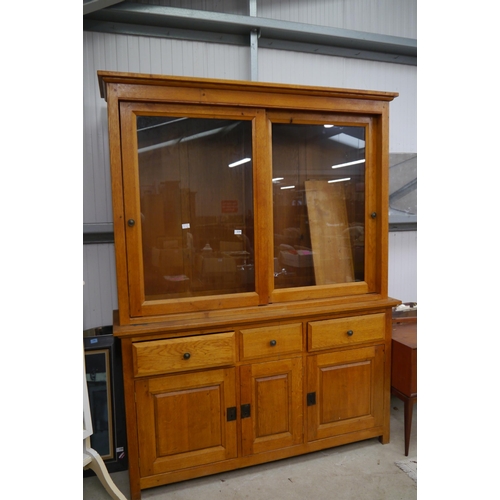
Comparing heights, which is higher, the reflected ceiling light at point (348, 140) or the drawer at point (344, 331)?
the reflected ceiling light at point (348, 140)

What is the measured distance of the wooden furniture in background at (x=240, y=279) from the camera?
1.74 m

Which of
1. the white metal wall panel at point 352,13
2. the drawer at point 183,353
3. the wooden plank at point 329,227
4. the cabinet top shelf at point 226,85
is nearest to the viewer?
the cabinet top shelf at point 226,85

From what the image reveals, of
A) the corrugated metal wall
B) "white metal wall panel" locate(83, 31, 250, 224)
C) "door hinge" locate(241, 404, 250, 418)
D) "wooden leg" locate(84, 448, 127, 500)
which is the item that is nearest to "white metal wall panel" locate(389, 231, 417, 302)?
the corrugated metal wall

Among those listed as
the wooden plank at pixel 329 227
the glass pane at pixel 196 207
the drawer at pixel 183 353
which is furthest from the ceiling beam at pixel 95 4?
the drawer at pixel 183 353

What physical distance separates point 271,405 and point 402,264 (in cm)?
164

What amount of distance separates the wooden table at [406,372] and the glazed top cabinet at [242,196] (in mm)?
347

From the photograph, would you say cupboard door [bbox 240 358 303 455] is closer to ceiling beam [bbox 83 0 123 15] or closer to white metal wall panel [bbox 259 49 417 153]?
white metal wall panel [bbox 259 49 417 153]

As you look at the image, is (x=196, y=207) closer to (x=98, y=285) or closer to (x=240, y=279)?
(x=240, y=279)

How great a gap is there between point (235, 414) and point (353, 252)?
1131 mm

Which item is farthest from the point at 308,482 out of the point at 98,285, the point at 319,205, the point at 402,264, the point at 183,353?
the point at 402,264

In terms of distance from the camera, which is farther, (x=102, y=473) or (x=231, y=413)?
(x=231, y=413)

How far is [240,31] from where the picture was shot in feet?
7.68

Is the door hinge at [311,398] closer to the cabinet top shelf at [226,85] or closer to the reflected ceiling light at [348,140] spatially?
the reflected ceiling light at [348,140]
